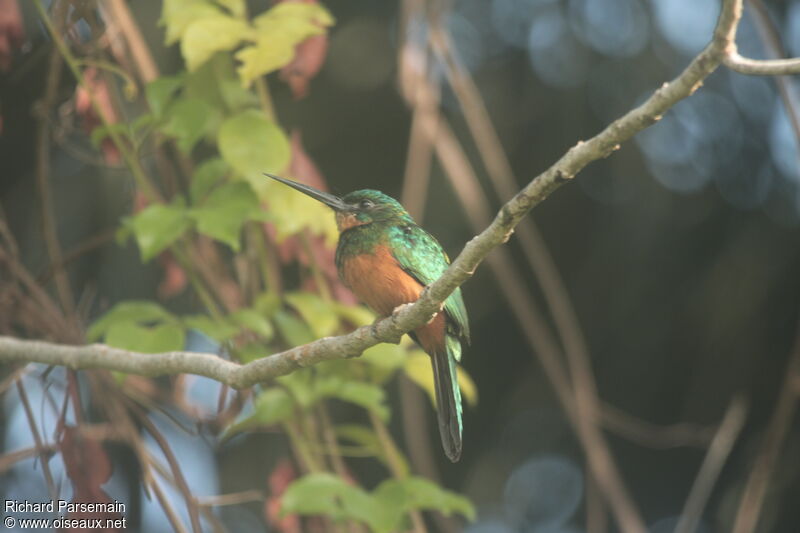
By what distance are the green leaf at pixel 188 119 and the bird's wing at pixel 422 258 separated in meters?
0.60

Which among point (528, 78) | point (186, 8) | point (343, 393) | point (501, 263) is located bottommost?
point (343, 393)

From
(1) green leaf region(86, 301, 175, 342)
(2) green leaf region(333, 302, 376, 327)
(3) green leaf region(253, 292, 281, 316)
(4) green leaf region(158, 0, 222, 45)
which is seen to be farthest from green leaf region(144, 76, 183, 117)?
(2) green leaf region(333, 302, 376, 327)

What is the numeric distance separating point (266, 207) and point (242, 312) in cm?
33

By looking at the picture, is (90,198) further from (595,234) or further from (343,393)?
(595,234)

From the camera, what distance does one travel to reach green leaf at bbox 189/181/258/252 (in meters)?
2.47

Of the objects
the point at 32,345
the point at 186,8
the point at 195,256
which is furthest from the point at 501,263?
the point at 32,345

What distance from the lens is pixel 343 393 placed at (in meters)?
2.75

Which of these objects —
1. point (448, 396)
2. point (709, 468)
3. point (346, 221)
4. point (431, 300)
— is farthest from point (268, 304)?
point (709, 468)

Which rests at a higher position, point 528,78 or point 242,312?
point 528,78

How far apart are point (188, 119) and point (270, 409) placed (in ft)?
2.74

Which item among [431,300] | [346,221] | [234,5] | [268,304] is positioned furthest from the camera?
[268,304]

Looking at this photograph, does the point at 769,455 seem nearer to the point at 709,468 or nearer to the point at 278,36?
the point at 709,468

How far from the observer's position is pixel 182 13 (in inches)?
104

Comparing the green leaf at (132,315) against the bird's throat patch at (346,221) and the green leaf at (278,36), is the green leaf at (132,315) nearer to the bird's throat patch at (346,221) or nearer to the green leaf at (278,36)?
the bird's throat patch at (346,221)
